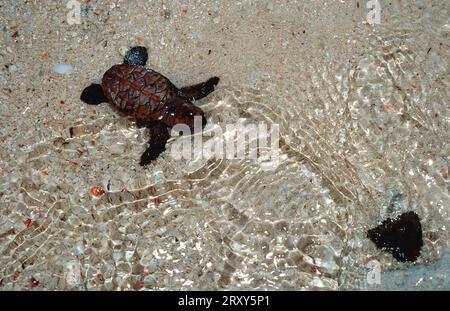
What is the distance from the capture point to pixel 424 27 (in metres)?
4.62

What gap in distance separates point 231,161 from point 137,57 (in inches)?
52.1

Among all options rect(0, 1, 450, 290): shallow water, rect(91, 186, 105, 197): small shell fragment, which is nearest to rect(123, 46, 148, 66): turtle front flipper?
rect(0, 1, 450, 290): shallow water

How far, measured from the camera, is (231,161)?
164 inches

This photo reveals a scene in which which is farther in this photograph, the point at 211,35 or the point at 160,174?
the point at 211,35

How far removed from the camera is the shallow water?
3842mm

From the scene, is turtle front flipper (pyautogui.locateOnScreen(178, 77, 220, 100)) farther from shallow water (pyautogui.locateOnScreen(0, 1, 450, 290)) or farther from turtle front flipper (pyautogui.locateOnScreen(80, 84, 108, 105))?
turtle front flipper (pyautogui.locateOnScreen(80, 84, 108, 105))

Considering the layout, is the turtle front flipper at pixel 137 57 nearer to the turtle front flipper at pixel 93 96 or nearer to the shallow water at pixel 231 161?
the shallow water at pixel 231 161

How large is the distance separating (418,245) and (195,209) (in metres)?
1.91

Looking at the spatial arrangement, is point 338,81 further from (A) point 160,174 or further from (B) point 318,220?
(A) point 160,174

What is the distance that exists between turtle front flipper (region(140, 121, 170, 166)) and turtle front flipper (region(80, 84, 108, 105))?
541 mm

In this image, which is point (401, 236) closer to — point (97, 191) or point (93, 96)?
point (97, 191)
